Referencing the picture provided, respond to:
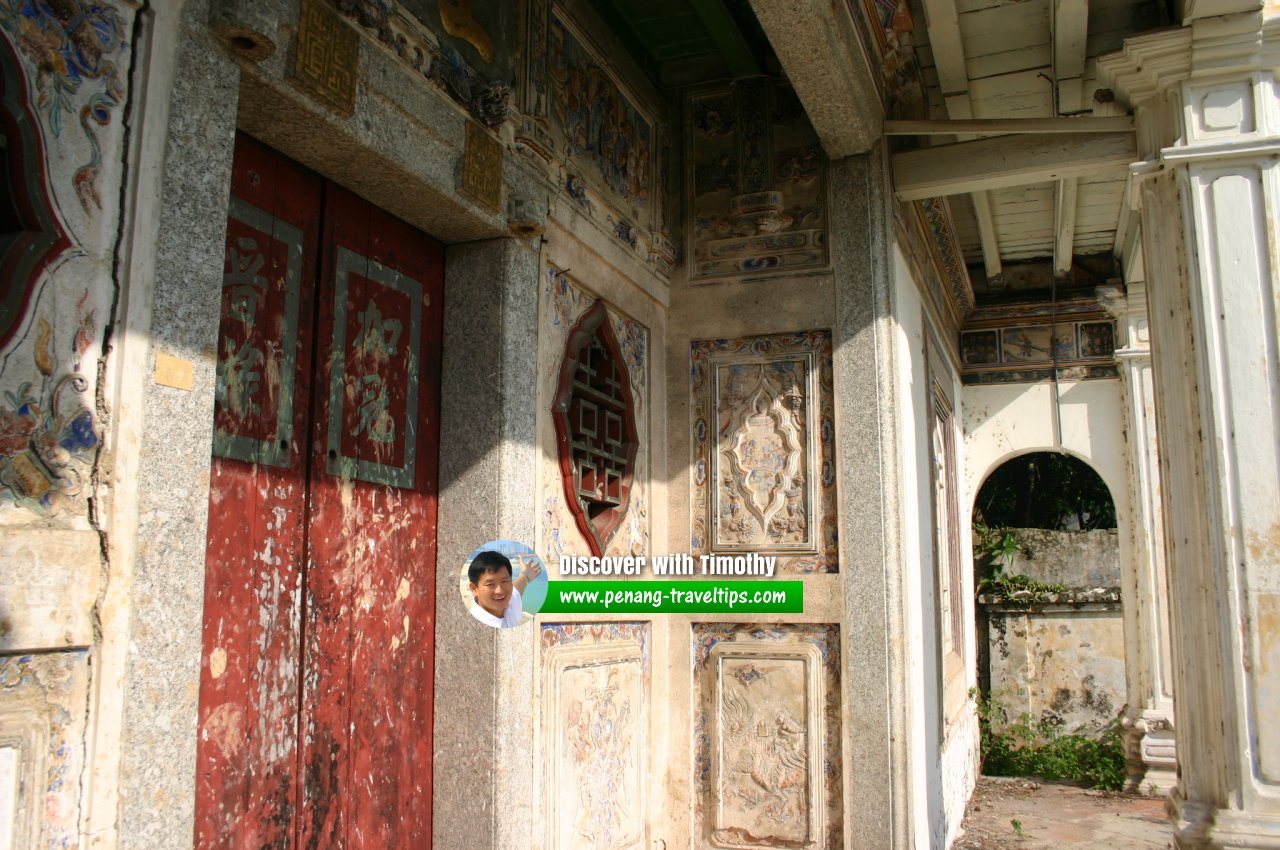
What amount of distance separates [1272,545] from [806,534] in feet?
5.91

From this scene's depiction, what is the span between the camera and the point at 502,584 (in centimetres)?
354

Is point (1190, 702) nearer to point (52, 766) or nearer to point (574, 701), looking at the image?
point (574, 701)

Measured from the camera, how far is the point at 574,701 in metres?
3.94

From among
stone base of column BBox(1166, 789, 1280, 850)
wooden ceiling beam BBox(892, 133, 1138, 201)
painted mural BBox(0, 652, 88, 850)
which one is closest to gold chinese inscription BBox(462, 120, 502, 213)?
painted mural BBox(0, 652, 88, 850)

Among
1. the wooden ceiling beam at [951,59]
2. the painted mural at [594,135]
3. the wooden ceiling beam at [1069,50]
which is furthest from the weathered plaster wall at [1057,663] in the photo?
the painted mural at [594,135]

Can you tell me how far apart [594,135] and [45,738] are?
10.7ft

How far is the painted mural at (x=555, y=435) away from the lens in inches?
152

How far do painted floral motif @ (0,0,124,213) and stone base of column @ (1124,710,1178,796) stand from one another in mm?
8067

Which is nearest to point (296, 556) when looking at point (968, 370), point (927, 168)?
point (927, 168)

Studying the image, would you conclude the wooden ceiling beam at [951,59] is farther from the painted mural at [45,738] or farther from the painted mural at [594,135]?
the painted mural at [45,738]

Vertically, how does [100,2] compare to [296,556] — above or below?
above

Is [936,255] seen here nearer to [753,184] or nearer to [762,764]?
[753,184]

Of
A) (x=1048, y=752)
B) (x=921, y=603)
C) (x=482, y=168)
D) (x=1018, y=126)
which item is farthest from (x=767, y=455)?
(x=1048, y=752)

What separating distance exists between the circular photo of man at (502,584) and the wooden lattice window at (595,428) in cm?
46
